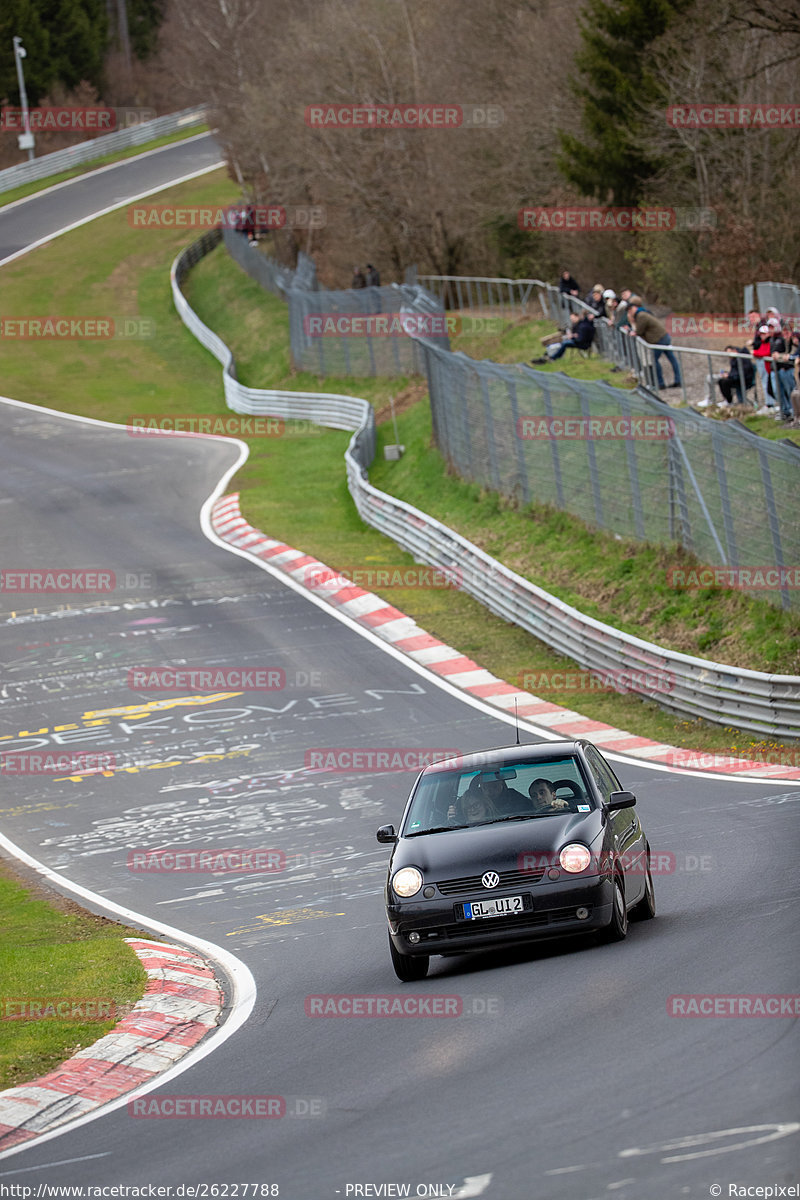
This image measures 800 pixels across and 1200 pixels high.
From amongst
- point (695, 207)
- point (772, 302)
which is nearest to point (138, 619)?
point (772, 302)

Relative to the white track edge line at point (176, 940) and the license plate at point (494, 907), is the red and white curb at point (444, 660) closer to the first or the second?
the white track edge line at point (176, 940)

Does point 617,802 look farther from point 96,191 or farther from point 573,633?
point 96,191

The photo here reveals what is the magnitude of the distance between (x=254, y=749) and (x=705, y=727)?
18.3 feet

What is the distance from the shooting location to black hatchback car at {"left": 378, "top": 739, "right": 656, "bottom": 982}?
9.91 m

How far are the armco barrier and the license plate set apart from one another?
8.15 meters

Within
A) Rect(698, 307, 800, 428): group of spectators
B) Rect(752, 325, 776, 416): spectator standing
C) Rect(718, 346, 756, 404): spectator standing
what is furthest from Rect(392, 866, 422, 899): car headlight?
Rect(718, 346, 756, 404): spectator standing

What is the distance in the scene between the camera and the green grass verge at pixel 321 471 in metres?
20.6

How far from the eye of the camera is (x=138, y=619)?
1058 inches

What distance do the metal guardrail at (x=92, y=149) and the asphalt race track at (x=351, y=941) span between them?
56.6 m

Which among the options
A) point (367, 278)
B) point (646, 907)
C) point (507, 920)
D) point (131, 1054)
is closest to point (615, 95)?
point (367, 278)

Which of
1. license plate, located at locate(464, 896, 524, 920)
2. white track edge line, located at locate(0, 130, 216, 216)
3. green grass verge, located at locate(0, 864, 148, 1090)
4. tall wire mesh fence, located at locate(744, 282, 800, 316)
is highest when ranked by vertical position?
white track edge line, located at locate(0, 130, 216, 216)

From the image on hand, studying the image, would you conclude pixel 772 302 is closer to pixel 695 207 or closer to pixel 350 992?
pixel 695 207

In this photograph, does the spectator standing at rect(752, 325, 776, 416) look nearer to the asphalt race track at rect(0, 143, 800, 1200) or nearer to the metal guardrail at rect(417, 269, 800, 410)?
the metal guardrail at rect(417, 269, 800, 410)

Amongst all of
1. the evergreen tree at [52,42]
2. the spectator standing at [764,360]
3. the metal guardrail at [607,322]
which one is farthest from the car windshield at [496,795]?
the evergreen tree at [52,42]
